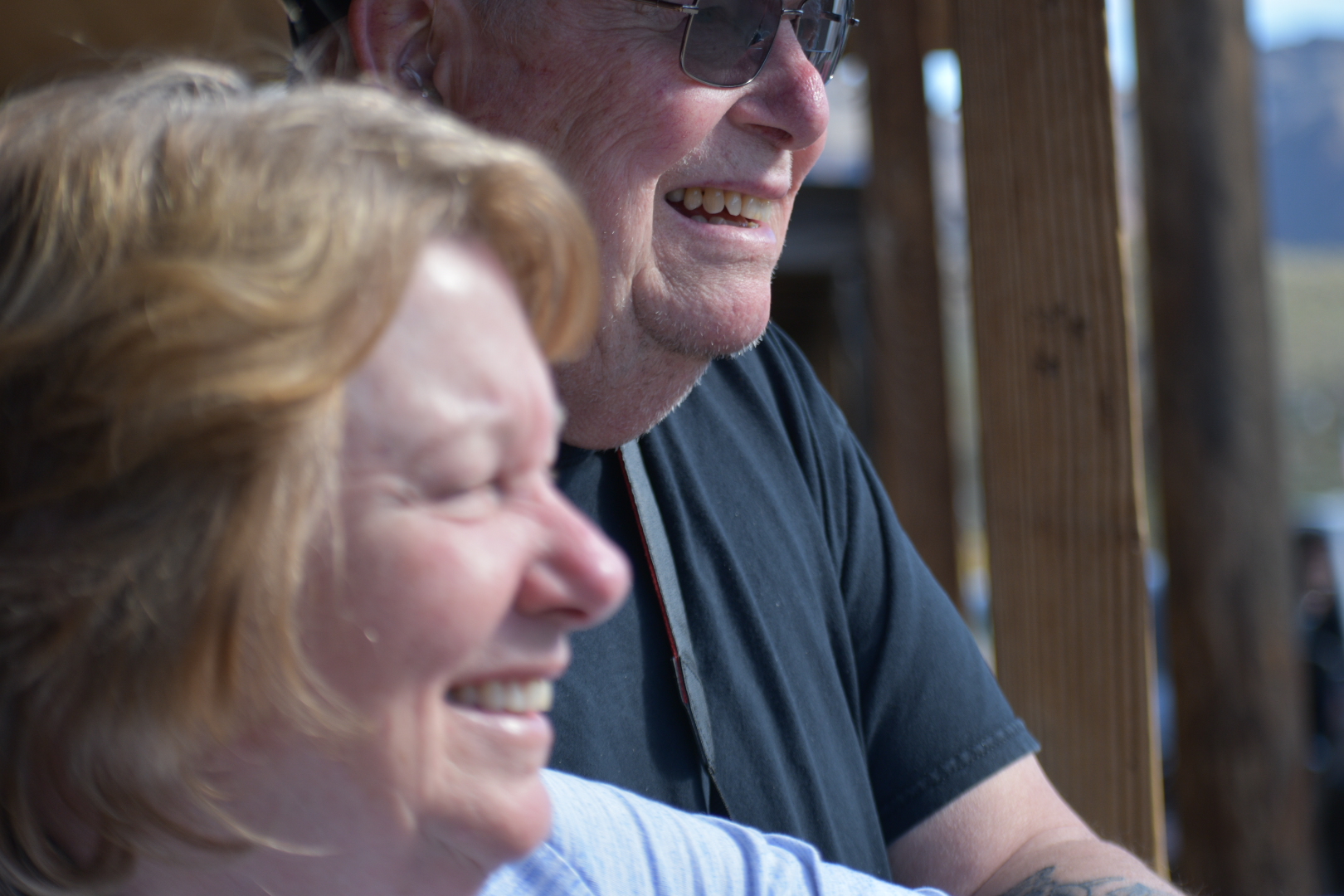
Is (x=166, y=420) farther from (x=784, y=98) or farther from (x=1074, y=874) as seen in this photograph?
(x=1074, y=874)

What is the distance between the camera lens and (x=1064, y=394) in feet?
6.21

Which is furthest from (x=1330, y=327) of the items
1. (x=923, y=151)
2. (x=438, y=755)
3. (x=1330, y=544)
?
(x=438, y=755)

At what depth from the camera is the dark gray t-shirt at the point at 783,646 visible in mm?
1391

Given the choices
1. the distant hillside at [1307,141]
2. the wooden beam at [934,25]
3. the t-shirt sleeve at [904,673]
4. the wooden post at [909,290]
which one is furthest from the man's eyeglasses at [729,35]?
the distant hillside at [1307,141]

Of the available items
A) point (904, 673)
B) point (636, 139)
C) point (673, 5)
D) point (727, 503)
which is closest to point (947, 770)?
point (904, 673)

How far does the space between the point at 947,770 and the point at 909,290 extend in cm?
196

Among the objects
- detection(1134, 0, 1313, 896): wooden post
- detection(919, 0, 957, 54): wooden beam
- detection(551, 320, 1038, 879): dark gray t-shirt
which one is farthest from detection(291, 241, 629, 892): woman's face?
detection(919, 0, 957, 54): wooden beam

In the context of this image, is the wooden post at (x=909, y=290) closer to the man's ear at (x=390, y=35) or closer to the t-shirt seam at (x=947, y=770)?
the t-shirt seam at (x=947, y=770)

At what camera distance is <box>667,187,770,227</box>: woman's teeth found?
56.1 inches

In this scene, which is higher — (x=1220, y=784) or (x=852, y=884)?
(x=852, y=884)

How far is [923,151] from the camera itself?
10.7ft

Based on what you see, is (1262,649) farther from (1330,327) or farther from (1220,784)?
(1330,327)

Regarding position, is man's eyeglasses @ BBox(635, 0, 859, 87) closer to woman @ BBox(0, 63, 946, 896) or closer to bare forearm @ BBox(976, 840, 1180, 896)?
woman @ BBox(0, 63, 946, 896)

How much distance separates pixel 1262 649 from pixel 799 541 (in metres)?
1.88
